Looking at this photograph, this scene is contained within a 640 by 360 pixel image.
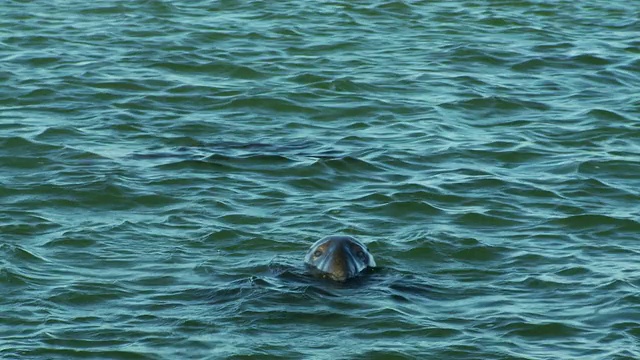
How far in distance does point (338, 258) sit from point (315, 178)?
141 inches

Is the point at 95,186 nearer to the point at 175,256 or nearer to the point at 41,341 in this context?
the point at 175,256

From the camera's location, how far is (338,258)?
11578mm

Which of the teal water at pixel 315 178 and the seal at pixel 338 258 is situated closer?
the teal water at pixel 315 178

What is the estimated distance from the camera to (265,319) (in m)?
10.9

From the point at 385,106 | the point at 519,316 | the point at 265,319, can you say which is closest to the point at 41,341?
the point at 265,319

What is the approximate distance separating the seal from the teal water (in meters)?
0.15

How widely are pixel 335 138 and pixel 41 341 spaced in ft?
22.6

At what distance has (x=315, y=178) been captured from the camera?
15.1 m

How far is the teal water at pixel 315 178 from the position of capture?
35.8 feet

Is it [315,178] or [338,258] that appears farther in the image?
[315,178]

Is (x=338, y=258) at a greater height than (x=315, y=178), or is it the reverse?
(x=338, y=258)

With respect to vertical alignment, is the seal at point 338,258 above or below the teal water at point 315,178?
above

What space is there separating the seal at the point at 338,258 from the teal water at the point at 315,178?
150mm

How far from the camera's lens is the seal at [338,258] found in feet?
37.9
